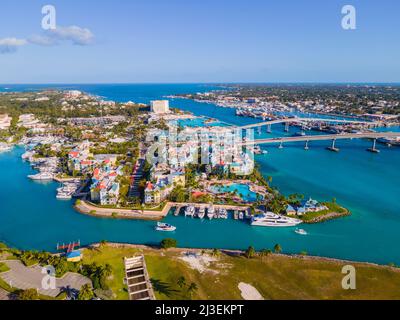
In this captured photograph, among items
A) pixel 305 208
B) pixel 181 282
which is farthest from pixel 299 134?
pixel 181 282

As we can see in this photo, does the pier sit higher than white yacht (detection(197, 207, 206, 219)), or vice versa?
white yacht (detection(197, 207, 206, 219))

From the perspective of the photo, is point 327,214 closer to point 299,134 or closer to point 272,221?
point 272,221

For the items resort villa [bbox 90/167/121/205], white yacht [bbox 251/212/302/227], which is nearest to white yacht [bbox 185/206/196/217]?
white yacht [bbox 251/212/302/227]

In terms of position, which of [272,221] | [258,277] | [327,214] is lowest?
[258,277]

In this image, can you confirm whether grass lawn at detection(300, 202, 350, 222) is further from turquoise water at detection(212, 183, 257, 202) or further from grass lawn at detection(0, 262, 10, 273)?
grass lawn at detection(0, 262, 10, 273)
